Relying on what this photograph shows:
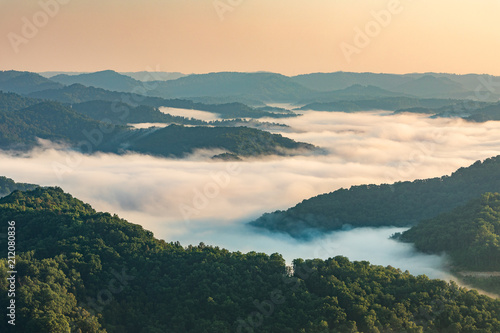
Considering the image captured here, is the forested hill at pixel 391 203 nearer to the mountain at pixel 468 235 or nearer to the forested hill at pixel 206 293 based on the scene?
the mountain at pixel 468 235

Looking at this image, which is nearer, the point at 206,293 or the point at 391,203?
the point at 206,293

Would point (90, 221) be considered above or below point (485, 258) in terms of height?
above

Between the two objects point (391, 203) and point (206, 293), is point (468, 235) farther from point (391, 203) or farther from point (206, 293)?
point (391, 203)

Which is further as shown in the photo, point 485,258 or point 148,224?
point 148,224

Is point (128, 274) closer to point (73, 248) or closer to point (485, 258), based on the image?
point (73, 248)

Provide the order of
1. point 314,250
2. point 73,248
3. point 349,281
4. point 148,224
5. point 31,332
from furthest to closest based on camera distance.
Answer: point 148,224
point 314,250
point 73,248
point 349,281
point 31,332

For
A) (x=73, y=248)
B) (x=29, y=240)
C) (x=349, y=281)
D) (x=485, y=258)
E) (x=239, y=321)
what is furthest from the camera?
(x=485, y=258)

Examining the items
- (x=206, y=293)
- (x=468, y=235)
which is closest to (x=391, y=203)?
(x=468, y=235)

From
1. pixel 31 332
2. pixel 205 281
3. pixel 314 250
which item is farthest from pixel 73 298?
pixel 314 250
